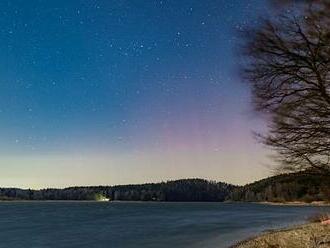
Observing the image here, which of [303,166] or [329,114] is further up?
[329,114]

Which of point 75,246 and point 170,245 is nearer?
point 170,245

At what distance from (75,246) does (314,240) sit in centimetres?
3873

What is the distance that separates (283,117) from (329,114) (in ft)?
3.19

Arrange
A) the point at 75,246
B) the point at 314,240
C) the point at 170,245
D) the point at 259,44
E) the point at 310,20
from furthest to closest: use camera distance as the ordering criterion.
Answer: the point at 75,246 → the point at 170,245 → the point at 314,240 → the point at 259,44 → the point at 310,20

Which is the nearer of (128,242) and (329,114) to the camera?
(329,114)

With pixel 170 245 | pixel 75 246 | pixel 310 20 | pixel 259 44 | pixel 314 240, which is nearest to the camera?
pixel 310 20

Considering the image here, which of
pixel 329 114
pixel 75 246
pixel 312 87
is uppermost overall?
pixel 312 87

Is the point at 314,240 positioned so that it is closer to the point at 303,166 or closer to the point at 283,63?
the point at 303,166

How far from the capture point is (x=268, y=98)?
1127 centimetres

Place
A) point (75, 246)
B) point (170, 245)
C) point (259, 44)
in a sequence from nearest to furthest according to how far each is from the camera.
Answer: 1. point (259, 44)
2. point (170, 245)
3. point (75, 246)

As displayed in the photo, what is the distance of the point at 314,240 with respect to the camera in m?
16.2

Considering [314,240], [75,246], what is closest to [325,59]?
[314,240]

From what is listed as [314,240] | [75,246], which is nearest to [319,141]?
[314,240]

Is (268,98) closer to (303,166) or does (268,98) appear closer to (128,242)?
(303,166)
